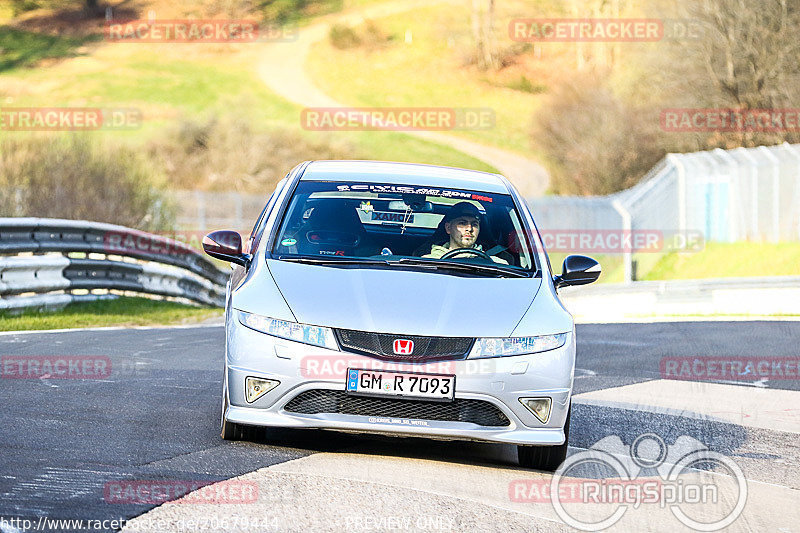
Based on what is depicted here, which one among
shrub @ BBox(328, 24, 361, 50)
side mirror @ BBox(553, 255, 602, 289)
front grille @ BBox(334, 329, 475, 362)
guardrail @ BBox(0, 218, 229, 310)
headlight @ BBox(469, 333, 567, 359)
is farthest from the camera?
shrub @ BBox(328, 24, 361, 50)

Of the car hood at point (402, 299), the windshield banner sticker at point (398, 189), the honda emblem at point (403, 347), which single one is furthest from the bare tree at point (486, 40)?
the honda emblem at point (403, 347)

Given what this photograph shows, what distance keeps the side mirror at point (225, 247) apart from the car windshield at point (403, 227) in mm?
277

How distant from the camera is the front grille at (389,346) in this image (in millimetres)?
6816

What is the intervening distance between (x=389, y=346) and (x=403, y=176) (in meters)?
2.17

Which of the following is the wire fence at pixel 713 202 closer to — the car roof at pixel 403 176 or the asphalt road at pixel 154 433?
the asphalt road at pixel 154 433

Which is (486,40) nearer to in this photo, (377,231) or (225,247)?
(377,231)

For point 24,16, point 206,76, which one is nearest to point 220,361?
point 206,76

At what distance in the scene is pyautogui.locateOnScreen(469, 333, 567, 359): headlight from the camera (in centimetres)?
693

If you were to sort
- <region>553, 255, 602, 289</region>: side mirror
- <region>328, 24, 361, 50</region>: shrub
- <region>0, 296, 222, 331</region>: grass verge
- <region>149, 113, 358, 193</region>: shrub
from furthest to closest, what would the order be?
1. <region>328, 24, 361, 50</region>: shrub
2. <region>149, 113, 358, 193</region>: shrub
3. <region>0, 296, 222, 331</region>: grass verge
4. <region>553, 255, 602, 289</region>: side mirror

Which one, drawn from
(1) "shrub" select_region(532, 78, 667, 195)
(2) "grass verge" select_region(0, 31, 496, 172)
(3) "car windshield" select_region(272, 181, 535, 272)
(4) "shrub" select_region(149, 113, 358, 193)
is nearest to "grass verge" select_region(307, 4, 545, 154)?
(2) "grass verge" select_region(0, 31, 496, 172)

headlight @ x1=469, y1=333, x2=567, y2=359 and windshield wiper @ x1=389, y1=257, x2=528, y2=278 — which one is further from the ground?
windshield wiper @ x1=389, y1=257, x2=528, y2=278

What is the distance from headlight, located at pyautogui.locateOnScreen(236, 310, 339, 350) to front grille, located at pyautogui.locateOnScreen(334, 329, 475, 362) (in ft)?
0.18

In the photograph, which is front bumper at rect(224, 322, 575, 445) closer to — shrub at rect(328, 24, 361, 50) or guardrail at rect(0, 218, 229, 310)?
guardrail at rect(0, 218, 229, 310)

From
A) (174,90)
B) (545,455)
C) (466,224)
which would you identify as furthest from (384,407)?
(174,90)
